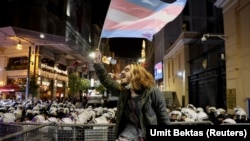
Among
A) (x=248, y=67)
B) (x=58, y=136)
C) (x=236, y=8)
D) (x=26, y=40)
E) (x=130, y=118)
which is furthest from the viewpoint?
(x=26, y=40)

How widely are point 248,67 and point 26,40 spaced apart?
26.6 m

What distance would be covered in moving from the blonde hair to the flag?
1.75 metres

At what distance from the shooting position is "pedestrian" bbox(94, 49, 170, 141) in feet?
11.4

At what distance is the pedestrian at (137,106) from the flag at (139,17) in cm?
180

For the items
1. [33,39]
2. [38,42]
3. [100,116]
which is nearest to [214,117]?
[100,116]

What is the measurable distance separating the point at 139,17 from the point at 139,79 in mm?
2819

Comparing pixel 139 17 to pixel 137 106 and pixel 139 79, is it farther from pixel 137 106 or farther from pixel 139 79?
pixel 137 106

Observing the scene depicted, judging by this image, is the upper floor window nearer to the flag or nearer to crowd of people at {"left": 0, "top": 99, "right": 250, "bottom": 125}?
crowd of people at {"left": 0, "top": 99, "right": 250, "bottom": 125}

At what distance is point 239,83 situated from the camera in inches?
704

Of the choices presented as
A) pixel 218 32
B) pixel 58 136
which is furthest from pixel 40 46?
pixel 58 136

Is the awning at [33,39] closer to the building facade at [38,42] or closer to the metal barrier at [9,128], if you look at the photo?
the building facade at [38,42]

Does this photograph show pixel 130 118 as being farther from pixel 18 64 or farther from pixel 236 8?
pixel 18 64

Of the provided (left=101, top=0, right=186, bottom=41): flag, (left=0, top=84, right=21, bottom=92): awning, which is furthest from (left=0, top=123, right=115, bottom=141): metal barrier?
(left=0, top=84, right=21, bottom=92): awning

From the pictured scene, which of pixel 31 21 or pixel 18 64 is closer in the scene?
pixel 31 21
